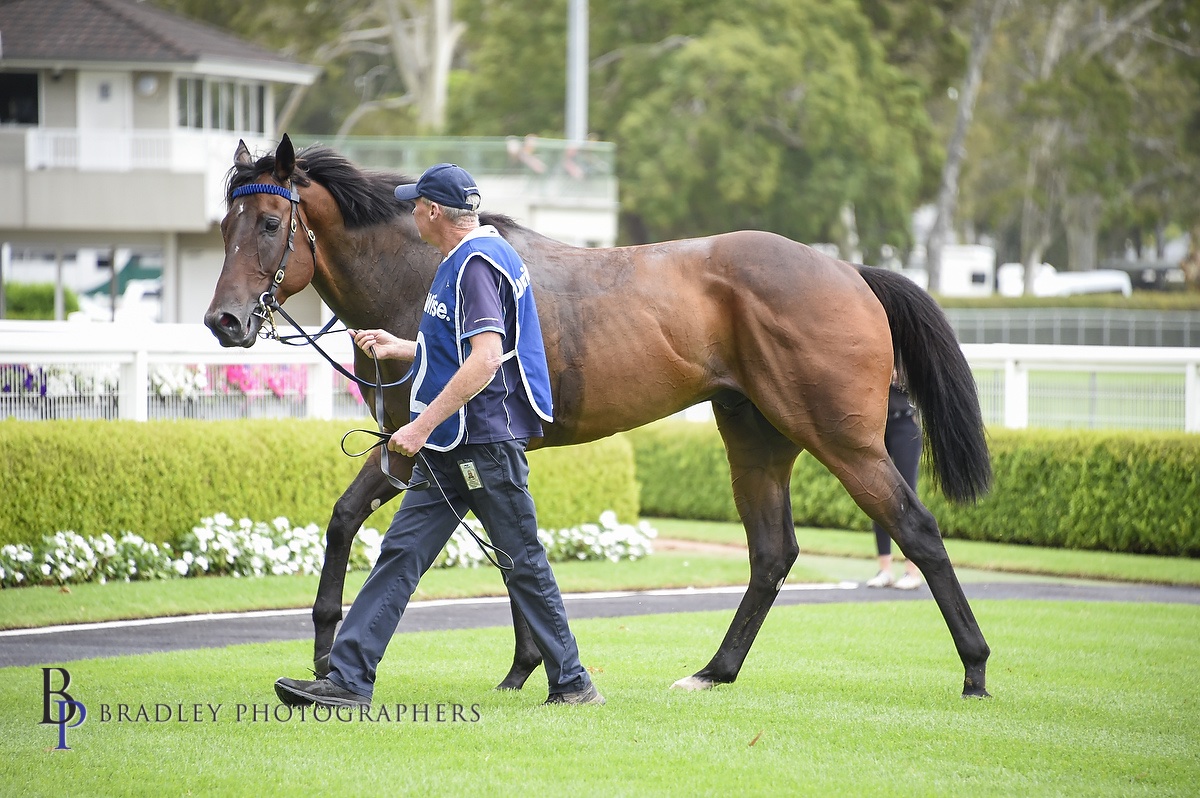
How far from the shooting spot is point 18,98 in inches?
1165

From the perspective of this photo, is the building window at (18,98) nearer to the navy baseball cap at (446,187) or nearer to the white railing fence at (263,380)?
the white railing fence at (263,380)

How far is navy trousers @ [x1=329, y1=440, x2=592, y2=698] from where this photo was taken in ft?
16.2

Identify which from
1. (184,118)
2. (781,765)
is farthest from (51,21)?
(781,765)

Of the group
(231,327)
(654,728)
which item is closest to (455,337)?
(231,327)

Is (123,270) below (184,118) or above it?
below

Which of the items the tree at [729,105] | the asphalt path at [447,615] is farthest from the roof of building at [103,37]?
the asphalt path at [447,615]

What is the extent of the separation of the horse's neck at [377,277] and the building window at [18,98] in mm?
27083

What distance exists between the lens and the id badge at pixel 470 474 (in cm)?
494

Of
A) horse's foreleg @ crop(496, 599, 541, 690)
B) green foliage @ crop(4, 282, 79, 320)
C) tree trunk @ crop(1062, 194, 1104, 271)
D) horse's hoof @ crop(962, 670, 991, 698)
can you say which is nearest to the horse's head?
horse's foreleg @ crop(496, 599, 541, 690)

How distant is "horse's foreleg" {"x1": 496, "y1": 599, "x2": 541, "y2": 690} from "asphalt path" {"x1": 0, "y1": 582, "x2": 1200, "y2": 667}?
1780 mm

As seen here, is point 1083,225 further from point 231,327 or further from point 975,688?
point 231,327

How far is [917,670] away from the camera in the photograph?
630 cm

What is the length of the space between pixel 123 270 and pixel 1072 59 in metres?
27.0

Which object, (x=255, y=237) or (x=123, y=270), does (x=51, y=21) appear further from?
(x=255, y=237)
